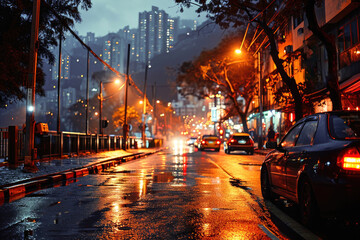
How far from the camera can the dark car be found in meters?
4.91

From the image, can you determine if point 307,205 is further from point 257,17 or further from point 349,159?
point 257,17

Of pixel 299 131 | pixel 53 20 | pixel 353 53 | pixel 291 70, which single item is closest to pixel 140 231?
pixel 299 131

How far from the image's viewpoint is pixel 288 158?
693cm

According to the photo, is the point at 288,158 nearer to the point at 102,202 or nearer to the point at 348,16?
the point at 102,202

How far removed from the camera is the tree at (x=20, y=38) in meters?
21.8

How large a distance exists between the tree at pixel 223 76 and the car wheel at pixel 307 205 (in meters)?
38.0

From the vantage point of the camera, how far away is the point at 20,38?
24.7 metres

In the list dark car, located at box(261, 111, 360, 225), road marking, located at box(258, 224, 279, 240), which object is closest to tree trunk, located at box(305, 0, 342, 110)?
dark car, located at box(261, 111, 360, 225)

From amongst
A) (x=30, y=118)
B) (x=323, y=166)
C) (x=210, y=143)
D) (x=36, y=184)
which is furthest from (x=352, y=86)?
(x=210, y=143)

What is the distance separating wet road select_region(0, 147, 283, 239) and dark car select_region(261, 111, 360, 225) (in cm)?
65

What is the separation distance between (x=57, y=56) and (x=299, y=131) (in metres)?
25.4

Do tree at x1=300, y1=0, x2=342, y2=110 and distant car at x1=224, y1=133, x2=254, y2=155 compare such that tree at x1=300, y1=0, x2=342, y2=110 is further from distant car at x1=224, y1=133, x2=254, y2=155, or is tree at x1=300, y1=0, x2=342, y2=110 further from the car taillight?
distant car at x1=224, y1=133, x2=254, y2=155

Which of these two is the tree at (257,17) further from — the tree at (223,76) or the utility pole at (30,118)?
the tree at (223,76)

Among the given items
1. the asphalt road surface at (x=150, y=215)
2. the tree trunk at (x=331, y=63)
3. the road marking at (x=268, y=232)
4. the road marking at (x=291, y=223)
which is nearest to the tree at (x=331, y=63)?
the tree trunk at (x=331, y=63)
